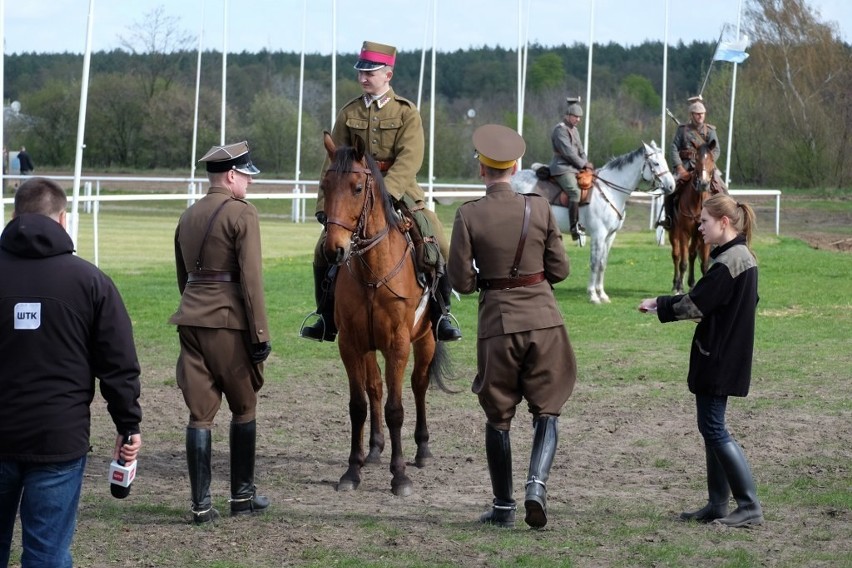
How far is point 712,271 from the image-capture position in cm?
683

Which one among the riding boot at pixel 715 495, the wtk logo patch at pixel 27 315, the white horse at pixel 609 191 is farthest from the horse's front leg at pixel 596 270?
the wtk logo patch at pixel 27 315

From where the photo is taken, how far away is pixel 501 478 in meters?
6.93

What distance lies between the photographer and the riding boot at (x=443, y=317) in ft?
28.9

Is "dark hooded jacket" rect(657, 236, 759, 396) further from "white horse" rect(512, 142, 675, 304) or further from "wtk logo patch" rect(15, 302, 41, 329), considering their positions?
"white horse" rect(512, 142, 675, 304)

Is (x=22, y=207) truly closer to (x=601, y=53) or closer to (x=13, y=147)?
(x=13, y=147)

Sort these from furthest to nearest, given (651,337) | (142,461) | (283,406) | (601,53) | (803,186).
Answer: (601,53)
(803,186)
(651,337)
(283,406)
(142,461)

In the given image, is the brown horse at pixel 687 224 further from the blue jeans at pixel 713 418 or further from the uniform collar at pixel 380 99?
the blue jeans at pixel 713 418

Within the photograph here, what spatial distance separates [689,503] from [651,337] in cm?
771

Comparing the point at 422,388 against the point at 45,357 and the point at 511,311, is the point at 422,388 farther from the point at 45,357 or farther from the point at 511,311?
the point at 45,357

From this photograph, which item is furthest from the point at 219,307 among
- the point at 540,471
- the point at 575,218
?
the point at 575,218

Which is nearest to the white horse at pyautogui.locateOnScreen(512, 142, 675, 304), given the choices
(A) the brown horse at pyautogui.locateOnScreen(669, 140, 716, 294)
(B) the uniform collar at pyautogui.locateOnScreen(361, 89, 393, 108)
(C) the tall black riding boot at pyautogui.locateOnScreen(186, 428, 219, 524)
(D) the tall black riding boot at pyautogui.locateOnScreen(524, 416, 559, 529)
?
(A) the brown horse at pyautogui.locateOnScreen(669, 140, 716, 294)

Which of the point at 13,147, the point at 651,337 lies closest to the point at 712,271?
the point at 651,337

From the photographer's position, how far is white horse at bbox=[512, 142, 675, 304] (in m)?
18.9

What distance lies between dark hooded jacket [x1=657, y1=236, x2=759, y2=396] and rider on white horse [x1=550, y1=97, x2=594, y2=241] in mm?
12147
